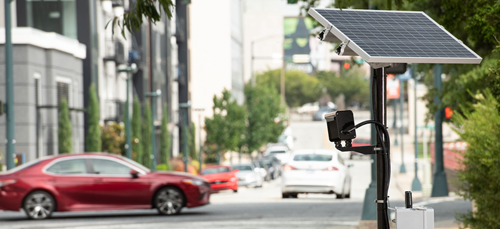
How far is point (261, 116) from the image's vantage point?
6619 cm

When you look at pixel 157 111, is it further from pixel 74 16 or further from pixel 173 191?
pixel 173 191

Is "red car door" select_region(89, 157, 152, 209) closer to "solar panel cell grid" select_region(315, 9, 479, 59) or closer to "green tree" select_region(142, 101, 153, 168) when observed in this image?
"solar panel cell grid" select_region(315, 9, 479, 59)

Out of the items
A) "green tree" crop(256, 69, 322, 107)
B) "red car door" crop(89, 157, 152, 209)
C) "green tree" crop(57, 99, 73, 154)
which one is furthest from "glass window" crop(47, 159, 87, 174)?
"green tree" crop(256, 69, 322, 107)

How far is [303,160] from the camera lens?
71.4ft

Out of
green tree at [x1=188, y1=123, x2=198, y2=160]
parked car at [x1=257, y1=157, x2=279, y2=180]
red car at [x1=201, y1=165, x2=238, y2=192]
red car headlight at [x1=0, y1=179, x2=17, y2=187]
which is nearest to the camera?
red car headlight at [x1=0, y1=179, x2=17, y2=187]

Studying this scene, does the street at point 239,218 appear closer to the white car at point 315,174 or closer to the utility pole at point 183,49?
the white car at point 315,174

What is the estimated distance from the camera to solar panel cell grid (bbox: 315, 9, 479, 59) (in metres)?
6.07

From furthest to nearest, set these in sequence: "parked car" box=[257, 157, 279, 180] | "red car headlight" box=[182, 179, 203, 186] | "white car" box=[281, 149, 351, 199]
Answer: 1. "parked car" box=[257, 157, 279, 180]
2. "white car" box=[281, 149, 351, 199]
3. "red car headlight" box=[182, 179, 203, 186]

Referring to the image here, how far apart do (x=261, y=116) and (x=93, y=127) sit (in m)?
31.3

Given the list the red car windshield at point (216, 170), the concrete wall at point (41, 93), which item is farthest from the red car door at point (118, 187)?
the red car windshield at point (216, 170)

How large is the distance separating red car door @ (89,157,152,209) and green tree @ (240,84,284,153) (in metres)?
47.8

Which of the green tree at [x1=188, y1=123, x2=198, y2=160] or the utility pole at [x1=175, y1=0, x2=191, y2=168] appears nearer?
the green tree at [x1=188, y1=123, x2=198, y2=160]

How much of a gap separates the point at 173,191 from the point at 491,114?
805 centimetres

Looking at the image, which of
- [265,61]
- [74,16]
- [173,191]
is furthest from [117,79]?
[265,61]
